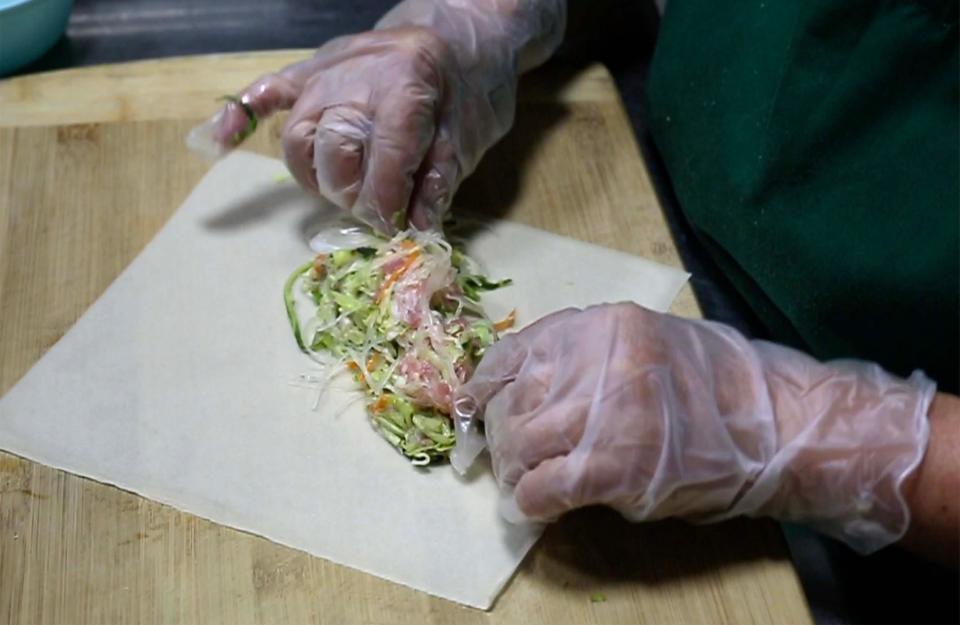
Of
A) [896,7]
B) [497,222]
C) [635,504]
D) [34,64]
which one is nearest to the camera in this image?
[635,504]

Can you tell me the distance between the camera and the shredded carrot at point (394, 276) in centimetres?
112

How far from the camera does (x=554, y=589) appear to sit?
3.20 ft

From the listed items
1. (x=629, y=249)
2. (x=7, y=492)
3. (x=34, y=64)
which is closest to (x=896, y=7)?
(x=629, y=249)

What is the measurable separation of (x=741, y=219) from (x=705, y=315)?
8.2 inches

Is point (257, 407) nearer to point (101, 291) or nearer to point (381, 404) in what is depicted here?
point (381, 404)

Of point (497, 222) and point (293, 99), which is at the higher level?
point (293, 99)

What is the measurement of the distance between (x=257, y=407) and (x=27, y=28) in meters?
0.76

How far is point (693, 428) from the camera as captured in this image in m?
0.91

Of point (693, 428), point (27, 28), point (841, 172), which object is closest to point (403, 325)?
point (693, 428)

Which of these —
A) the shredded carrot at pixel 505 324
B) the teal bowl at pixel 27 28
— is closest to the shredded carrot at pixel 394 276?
Answer: the shredded carrot at pixel 505 324

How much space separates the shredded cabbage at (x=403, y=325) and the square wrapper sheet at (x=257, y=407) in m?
0.02

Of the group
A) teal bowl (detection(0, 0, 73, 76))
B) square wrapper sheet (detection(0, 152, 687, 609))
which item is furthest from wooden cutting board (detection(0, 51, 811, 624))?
teal bowl (detection(0, 0, 73, 76))

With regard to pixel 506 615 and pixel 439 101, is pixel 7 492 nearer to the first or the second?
pixel 506 615

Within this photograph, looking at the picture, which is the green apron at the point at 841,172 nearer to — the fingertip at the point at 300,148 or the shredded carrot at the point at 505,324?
the shredded carrot at the point at 505,324
